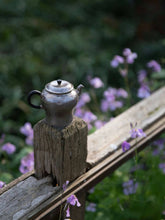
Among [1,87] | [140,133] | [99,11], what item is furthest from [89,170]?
[99,11]

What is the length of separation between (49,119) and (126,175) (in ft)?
3.87

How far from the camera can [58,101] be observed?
1.34m

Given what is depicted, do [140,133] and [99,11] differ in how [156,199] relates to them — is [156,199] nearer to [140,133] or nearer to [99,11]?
[140,133]

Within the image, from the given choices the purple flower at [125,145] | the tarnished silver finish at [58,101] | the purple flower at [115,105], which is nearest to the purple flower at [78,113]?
the purple flower at [115,105]

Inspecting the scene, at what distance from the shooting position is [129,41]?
544 centimetres

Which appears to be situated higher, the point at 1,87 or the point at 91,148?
the point at 91,148

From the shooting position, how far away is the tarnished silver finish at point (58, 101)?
135 cm

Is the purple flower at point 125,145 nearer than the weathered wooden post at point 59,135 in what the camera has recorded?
No

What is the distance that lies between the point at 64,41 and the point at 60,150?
12.9 ft

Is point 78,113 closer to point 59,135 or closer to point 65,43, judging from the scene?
point 59,135

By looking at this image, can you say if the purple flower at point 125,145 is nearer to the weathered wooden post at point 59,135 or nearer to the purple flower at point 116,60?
the weathered wooden post at point 59,135

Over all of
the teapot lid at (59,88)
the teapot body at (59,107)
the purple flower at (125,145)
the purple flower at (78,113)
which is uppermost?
the teapot lid at (59,88)

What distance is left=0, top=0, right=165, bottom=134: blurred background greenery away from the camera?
4.27 m

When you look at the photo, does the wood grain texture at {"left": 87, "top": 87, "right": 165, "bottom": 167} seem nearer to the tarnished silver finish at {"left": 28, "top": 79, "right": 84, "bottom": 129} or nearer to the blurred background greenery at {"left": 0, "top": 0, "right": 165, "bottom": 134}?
the tarnished silver finish at {"left": 28, "top": 79, "right": 84, "bottom": 129}
